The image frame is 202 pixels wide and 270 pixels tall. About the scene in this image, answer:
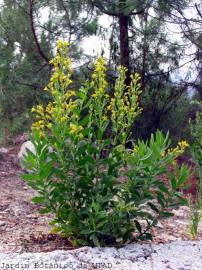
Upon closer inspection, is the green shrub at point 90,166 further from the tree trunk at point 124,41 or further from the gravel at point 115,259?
the tree trunk at point 124,41

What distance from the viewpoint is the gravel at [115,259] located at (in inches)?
96.8

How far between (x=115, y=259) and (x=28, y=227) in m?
0.93

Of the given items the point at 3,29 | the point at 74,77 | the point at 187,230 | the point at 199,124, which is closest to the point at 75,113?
the point at 187,230

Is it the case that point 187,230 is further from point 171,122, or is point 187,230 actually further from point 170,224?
point 171,122

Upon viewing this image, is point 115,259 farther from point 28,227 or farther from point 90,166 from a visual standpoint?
point 28,227

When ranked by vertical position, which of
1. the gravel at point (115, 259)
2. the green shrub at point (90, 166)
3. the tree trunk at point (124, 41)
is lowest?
the gravel at point (115, 259)

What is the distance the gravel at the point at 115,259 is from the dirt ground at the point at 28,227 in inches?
9.6

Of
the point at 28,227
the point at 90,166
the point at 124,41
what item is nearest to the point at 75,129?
the point at 90,166

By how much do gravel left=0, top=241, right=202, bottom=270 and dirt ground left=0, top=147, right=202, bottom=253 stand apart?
0.24 m

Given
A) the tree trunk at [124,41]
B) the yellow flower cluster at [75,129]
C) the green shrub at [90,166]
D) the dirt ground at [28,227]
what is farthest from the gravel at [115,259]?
the tree trunk at [124,41]

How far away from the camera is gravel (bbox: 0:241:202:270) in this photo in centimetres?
246

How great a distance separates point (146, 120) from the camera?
6.42 m

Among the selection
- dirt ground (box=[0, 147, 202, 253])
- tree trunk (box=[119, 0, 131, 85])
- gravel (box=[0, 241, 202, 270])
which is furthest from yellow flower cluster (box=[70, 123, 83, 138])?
tree trunk (box=[119, 0, 131, 85])

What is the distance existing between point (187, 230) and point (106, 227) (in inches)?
39.1
